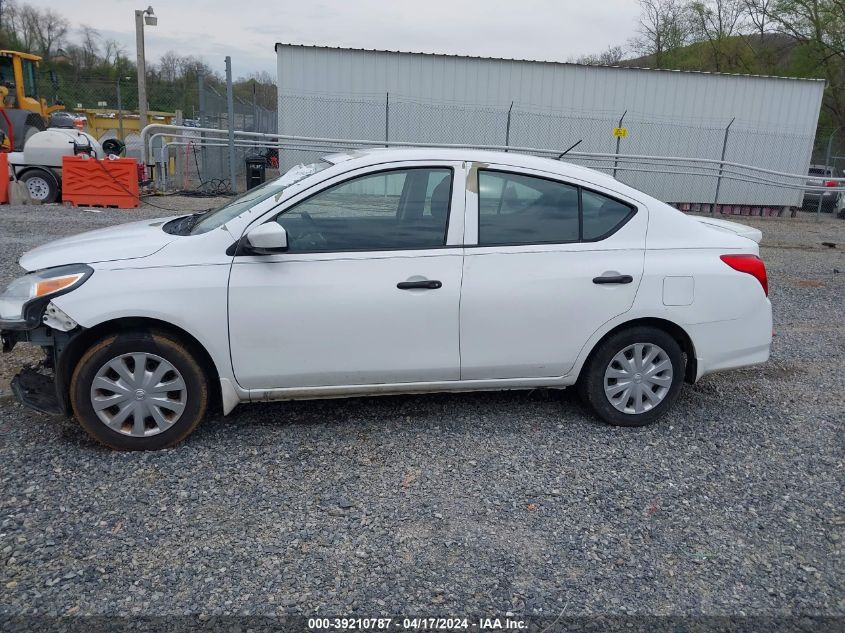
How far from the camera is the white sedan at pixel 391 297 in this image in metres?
3.75

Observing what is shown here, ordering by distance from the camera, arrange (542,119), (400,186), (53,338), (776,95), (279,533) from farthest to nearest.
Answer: (776,95), (542,119), (400,186), (53,338), (279,533)

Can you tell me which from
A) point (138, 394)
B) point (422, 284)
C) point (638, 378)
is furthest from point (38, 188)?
point (638, 378)

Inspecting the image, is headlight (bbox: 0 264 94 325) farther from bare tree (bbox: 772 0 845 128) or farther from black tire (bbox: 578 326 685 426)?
bare tree (bbox: 772 0 845 128)

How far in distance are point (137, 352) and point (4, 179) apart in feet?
40.2

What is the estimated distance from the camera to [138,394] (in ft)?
12.4

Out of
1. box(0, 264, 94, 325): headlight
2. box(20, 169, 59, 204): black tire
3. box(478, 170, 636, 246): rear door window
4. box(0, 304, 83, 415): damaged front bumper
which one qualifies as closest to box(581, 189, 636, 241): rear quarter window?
box(478, 170, 636, 246): rear door window

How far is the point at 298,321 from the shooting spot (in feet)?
12.7

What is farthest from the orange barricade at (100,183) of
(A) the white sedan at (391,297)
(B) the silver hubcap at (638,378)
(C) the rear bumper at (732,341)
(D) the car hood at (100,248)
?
(C) the rear bumper at (732,341)

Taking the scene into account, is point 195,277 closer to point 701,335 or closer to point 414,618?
point 414,618

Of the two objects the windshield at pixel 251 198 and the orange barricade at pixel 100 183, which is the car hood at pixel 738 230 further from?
the orange barricade at pixel 100 183

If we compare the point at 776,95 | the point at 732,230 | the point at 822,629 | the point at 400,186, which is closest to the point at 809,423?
the point at 732,230

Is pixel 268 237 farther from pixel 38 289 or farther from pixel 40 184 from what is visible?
pixel 40 184

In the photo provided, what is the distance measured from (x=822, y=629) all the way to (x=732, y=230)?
2.90 metres

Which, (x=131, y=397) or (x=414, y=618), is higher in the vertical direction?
(x=131, y=397)
